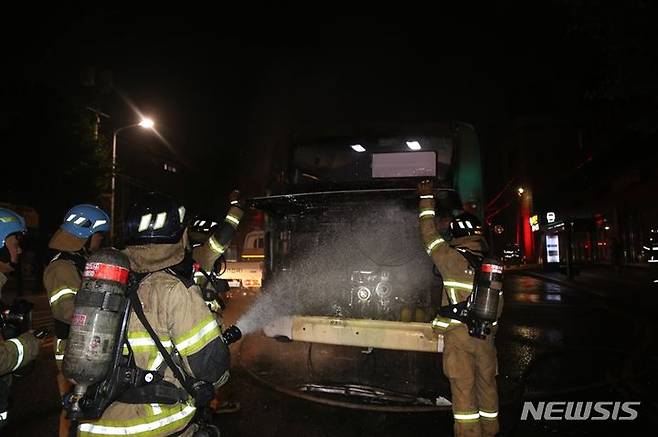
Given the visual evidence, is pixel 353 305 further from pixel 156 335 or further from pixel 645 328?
pixel 645 328

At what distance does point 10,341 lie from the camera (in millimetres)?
2836

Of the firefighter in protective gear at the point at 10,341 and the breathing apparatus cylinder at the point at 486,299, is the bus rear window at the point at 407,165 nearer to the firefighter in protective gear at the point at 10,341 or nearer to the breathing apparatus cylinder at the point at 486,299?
the breathing apparatus cylinder at the point at 486,299

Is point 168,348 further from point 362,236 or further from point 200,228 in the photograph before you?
point 362,236

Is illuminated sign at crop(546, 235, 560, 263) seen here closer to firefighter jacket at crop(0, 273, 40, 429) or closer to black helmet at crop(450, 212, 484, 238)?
black helmet at crop(450, 212, 484, 238)

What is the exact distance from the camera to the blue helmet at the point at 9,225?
3.02 m

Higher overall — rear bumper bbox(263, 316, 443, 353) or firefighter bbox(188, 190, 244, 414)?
firefighter bbox(188, 190, 244, 414)

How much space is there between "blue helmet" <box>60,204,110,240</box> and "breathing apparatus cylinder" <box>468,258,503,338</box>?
3.00m

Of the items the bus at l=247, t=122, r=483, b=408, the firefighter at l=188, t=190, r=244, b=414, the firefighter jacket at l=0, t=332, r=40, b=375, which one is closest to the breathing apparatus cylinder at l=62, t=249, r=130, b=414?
the firefighter jacket at l=0, t=332, r=40, b=375

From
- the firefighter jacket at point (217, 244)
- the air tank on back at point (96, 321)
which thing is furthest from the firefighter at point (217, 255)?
the air tank on back at point (96, 321)

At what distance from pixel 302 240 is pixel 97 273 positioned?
18.1 feet

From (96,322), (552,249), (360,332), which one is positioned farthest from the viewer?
(552,249)

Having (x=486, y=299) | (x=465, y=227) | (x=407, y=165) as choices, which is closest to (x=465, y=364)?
(x=486, y=299)

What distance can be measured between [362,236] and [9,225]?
16.3 ft

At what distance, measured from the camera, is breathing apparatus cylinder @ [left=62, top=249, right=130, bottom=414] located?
1952 millimetres
